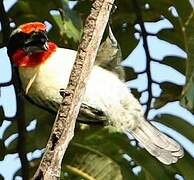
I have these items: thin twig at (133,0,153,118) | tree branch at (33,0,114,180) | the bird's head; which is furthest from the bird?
tree branch at (33,0,114,180)

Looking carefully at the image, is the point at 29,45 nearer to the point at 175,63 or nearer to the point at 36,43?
the point at 36,43

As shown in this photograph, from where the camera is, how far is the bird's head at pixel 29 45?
7.93 feet

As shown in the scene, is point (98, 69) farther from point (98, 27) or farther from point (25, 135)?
point (98, 27)

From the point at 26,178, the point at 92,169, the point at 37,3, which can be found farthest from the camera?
the point at 37,3

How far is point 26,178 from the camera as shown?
217 centimetres

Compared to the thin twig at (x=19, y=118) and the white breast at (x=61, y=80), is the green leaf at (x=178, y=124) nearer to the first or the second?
the white breast at (x=61, y=80)

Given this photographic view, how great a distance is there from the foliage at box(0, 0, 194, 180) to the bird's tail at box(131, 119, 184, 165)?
0.04 metres

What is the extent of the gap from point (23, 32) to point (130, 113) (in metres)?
0.49

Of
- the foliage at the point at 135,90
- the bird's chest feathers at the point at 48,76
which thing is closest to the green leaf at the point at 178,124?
the foliage at the point at 135,90

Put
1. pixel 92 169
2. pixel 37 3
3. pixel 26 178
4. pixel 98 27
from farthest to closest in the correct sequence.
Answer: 1. pixel 37 3
2. pixel 92 169
3. pixel 26 178
4. pixel 98 27

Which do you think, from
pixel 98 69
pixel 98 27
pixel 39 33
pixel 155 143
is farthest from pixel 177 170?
pixel 98 27

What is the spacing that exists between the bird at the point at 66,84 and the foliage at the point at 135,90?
0.05 metres

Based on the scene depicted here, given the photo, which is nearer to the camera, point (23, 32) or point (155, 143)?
point (23, 32)

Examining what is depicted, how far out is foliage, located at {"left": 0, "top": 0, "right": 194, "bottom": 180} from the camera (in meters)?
2.29
